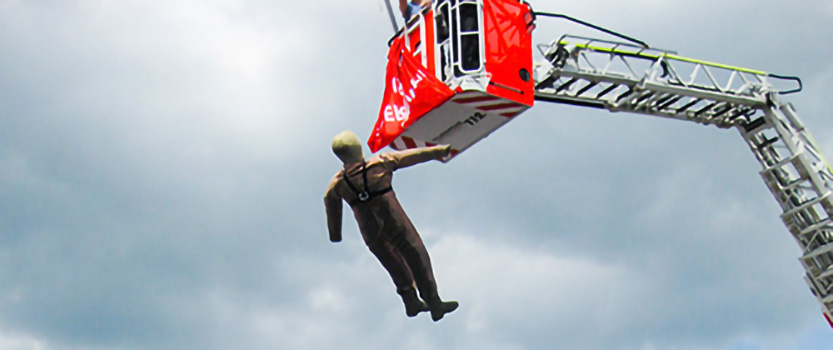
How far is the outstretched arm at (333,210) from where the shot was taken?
33.5ft

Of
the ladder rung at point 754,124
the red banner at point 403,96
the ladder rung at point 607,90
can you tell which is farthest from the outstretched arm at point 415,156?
the ladder rung at point 754,124

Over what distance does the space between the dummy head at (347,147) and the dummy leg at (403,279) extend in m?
0.95

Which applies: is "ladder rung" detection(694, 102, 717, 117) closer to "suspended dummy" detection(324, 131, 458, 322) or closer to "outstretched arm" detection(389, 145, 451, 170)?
"suspended dummy" detection(324, 131, 458, 322)

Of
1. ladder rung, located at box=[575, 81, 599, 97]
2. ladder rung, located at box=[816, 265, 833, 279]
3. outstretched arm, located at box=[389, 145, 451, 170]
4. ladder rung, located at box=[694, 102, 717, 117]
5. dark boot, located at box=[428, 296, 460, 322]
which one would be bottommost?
dark boot, located at box=[428, 296, 460, 322]

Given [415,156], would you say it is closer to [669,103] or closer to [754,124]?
[669,103]

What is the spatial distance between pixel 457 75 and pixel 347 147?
142 inches

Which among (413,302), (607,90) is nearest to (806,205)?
(607,90)

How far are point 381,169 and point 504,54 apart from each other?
14.0 ft

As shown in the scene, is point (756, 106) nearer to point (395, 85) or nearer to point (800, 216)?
point (800, 216)

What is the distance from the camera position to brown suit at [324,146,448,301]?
396 inches

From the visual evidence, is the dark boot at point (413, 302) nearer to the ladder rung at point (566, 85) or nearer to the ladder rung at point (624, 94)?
the ladder rung at point (566, 85)

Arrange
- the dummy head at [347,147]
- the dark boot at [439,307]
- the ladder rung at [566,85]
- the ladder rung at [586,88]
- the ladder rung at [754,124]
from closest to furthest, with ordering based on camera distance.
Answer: the dummy head at [347,147] → the dark boot at [439,307] → the ladder rung at [566,85] → the ladder rung at [586,88] → the ladder rung at [754,124]

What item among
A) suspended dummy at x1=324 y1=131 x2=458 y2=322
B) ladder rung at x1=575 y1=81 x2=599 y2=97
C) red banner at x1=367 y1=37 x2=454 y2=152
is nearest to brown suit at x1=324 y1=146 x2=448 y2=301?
suspended dummy at x1=324 y1=131 x2=458 y2=322

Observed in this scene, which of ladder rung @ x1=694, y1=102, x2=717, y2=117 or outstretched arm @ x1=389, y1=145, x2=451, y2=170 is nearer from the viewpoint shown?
outstretched arm @ x1=389, y1=145, x2=451, y2=170
